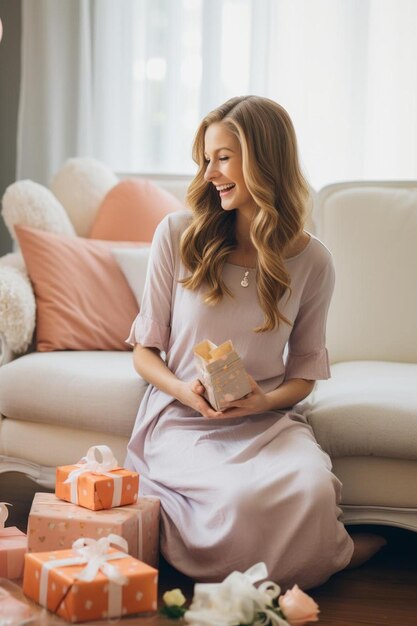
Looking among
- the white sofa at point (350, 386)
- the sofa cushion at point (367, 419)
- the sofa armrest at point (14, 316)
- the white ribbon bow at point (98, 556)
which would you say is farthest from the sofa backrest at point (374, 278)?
the white ribbon bow at point (98, 556)

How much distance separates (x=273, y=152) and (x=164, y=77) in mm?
1829

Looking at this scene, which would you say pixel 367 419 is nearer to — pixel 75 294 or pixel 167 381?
pixel 167 381

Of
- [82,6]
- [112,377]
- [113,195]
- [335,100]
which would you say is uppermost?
[82,6]

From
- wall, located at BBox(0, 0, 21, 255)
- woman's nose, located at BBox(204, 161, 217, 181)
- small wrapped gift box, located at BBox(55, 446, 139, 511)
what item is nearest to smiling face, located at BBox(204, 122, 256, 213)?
woman's nose, located at BBox(204, 161, 217, 181)

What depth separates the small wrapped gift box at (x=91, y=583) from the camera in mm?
1549

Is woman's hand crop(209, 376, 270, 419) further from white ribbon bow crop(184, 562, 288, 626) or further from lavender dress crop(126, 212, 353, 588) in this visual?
white ribbon bow crop(184, 562, 288, 626)

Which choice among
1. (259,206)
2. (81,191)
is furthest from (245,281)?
(81,191)

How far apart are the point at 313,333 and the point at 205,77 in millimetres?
1811

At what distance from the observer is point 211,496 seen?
1.88 metres

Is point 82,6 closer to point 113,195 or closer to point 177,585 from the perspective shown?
point 113,195

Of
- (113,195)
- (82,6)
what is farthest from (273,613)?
(82,6)

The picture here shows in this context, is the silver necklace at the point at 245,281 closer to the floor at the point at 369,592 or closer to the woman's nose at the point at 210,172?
the woman's nose at the point at 210,172

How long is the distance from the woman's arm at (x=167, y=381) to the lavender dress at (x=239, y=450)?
3cm

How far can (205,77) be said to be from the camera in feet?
11.9
